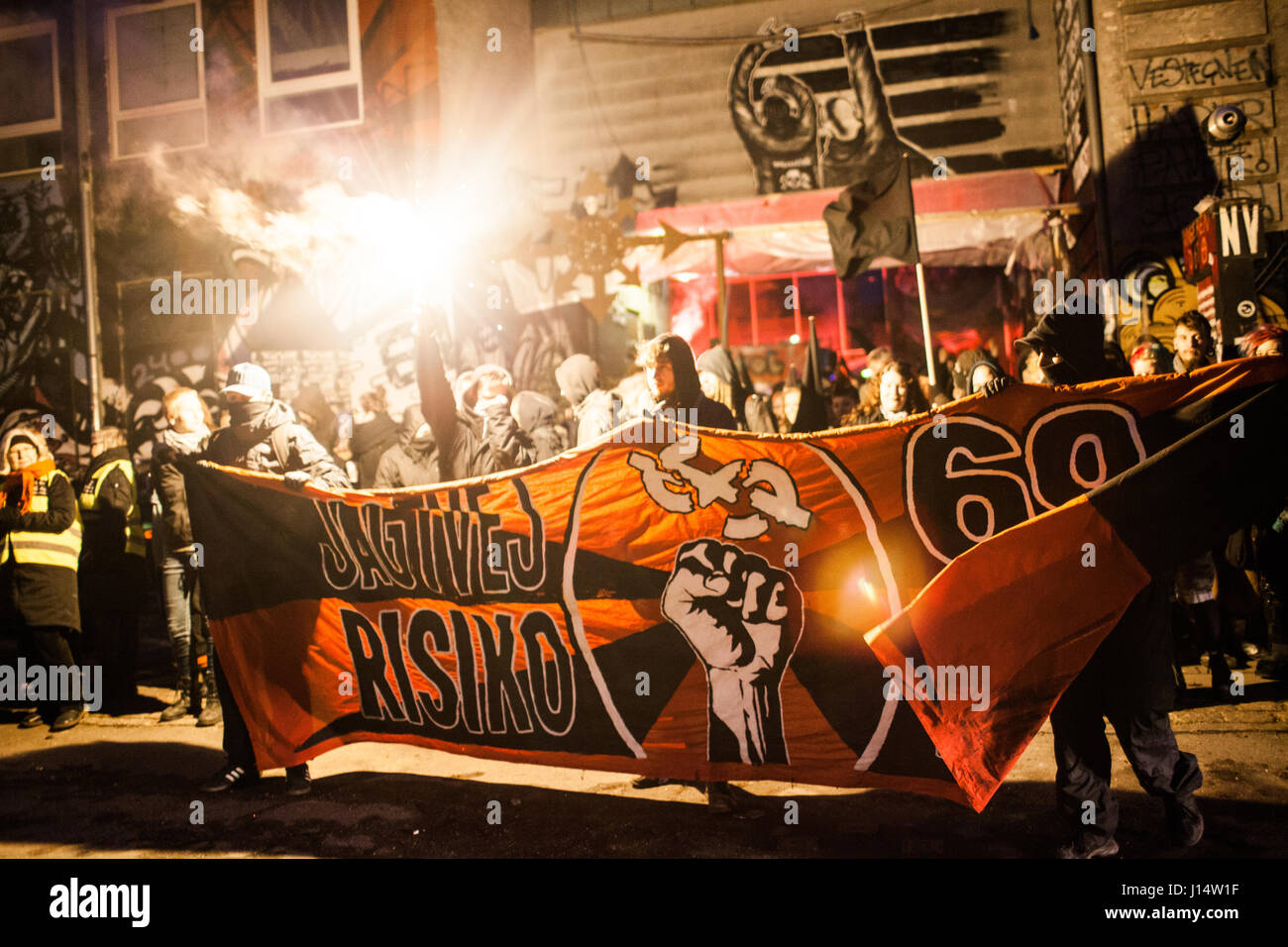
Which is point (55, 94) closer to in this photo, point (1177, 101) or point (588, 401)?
point (588, 401)

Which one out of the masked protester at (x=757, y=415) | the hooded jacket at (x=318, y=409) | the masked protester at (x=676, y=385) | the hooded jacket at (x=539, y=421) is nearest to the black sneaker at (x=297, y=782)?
the masked protester at (x=676, y=385)

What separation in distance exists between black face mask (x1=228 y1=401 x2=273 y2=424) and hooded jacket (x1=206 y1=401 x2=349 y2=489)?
0.06 feet

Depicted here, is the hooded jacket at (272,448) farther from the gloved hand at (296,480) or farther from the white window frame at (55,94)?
the white window frame at (55,94)

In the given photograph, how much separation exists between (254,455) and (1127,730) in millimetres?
4594

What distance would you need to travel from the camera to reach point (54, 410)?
1381cm

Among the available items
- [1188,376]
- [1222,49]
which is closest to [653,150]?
[1222,49]

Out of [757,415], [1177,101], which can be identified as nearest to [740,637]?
[757,415]

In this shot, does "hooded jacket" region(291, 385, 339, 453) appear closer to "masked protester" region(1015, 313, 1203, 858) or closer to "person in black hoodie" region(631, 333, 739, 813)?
"person in black hoodie" region(631, 333, 739, 813)

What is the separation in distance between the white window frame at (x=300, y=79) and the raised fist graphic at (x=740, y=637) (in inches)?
465

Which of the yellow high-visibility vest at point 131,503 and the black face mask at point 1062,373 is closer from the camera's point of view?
the black face mask at point 1062,373

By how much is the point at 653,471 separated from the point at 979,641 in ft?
5.17

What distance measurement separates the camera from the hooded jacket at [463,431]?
597cm

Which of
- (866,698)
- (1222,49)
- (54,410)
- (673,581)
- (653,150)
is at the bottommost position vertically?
(866,698)

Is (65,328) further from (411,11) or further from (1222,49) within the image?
(1222,49)
